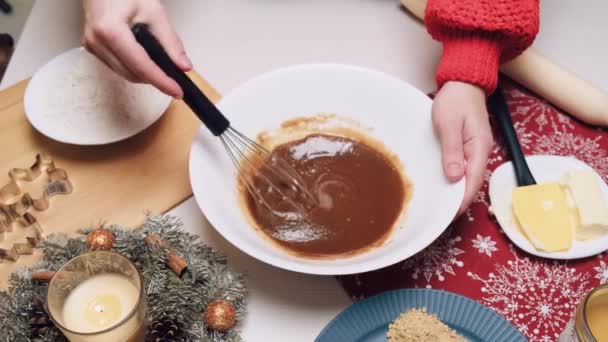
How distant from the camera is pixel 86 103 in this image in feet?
3.05

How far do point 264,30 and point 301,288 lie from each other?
1.80 ft

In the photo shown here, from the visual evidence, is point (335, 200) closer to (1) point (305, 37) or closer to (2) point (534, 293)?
(2) point (534, 293)

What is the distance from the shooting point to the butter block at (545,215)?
777mm

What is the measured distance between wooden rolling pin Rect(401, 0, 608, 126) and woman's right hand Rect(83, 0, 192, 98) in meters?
0.55

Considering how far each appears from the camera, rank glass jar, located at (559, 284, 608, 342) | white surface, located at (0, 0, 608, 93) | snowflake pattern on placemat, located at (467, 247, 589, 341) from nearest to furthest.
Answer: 1. glass jar, located at (559, 284, 608, 342)
2. snowflake pattern on placemat, located at (467, 247, 589, 341)
3. white surface, located at (0, 0, 608, 93)

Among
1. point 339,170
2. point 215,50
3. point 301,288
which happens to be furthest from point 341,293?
point 215,50

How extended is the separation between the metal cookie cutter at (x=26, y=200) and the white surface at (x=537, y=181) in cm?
62

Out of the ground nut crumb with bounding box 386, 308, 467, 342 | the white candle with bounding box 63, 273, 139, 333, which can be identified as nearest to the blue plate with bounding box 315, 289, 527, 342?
the ground nut crumb with bounding box 386, 308, 467, 342

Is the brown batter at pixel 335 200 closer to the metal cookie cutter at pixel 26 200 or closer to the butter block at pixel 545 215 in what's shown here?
the butter block at pixel 545 215

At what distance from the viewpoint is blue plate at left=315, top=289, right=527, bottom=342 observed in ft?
2.26

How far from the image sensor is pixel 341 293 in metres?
0.76

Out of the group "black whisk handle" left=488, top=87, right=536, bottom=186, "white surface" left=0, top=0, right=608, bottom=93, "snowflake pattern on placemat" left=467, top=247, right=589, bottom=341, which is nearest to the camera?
"snowflake pattern on placemat" left=467, top=247, right=589, bottom=341

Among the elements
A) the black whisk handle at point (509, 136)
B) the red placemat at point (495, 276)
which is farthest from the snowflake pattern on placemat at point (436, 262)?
the black whisk handle at point (509, 136)

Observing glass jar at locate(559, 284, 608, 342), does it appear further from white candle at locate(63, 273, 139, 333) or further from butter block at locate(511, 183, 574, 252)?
white candle at locate(63, 273, 139, 333)
